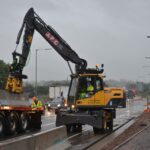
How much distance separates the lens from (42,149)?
46.4 feet

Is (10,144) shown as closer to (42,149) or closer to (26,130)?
(42,149)

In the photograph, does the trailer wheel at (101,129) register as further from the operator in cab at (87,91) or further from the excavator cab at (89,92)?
the operator in cab at (87,91)

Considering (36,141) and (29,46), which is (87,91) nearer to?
(29,46)

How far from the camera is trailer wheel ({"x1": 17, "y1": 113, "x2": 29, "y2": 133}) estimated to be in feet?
78.0

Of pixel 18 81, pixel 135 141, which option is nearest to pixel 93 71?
pixel 18 81

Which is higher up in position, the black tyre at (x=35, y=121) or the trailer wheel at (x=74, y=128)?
the black tyre at (x=35, y=121)

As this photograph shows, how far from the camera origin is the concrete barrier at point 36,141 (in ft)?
37.1

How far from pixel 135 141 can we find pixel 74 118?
4.88m

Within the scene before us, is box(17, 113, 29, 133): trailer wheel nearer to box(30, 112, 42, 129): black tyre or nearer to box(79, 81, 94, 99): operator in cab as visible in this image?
box(30, 112, 42, 129): black tyre

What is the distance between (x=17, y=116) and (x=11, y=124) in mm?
938

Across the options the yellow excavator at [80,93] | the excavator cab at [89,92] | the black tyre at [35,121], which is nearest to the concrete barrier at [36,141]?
the yellow excavator at [80,93]

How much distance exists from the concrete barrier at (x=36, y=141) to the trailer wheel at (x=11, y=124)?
5.98m

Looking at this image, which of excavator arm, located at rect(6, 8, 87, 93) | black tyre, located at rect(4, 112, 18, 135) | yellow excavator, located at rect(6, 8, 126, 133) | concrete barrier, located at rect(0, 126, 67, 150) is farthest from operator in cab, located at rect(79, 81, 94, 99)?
concrete barrier, located at rect(0, 126, 67, 150)

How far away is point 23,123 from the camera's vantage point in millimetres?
24375
